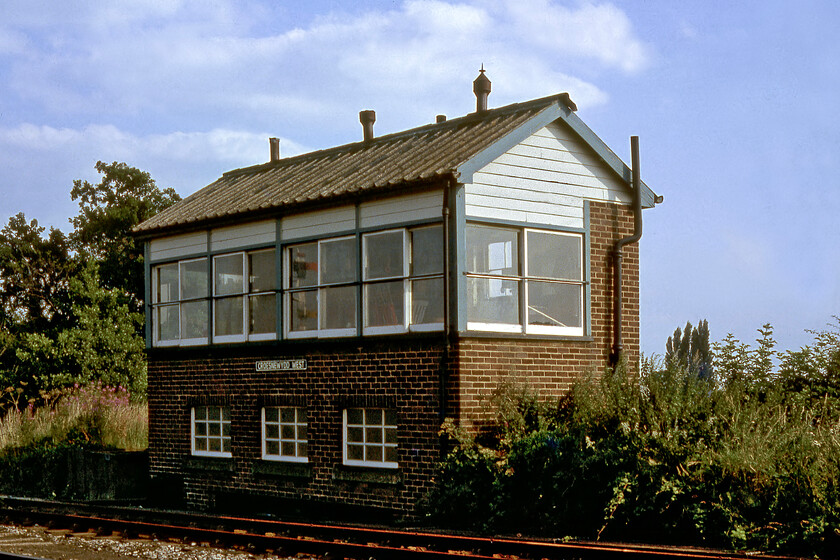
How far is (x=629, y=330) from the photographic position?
53.4 ft

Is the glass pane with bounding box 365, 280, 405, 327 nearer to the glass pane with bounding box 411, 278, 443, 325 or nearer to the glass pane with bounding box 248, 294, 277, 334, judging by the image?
the glass pane with bounding box 411, 278, 443, 325

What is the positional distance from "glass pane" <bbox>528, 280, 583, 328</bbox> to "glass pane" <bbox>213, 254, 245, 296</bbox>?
534 cm

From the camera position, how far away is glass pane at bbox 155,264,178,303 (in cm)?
1925

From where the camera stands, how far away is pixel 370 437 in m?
15.4

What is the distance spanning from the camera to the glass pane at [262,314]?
1714cm

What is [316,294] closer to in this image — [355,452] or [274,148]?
[355,452]

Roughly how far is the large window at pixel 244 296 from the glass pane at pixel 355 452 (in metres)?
2.57

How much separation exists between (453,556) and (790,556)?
329 cm

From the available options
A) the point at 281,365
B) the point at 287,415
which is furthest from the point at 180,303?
the point at 287,415

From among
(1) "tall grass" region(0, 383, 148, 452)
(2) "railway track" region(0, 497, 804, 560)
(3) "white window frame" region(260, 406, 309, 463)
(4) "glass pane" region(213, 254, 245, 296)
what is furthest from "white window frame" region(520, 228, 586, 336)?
(1) "tall grass" region(0, 383, 148, 452)

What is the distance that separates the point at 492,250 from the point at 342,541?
4832 millimetres

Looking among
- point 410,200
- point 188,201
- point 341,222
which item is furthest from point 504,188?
point 188,201

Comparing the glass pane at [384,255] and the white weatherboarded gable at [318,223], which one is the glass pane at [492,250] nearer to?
the glass pane at [384,255]

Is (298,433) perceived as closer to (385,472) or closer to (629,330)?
(385,472)
